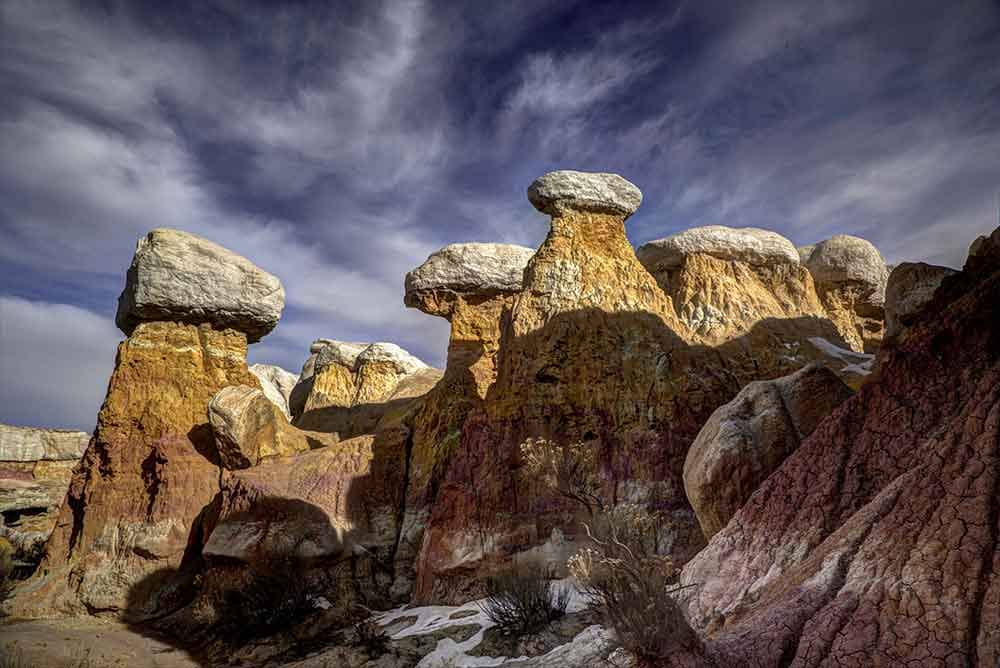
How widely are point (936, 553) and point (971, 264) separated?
3.32 meters

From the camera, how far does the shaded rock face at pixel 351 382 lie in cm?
2025

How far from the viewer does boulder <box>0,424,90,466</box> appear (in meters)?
24.7

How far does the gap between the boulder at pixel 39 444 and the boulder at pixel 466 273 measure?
65.4ft

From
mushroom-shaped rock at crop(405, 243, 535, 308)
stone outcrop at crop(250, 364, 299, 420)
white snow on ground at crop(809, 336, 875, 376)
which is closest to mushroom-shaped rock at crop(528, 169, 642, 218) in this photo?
mushroom-shaped rock at crop(405, 243, 535, 308)

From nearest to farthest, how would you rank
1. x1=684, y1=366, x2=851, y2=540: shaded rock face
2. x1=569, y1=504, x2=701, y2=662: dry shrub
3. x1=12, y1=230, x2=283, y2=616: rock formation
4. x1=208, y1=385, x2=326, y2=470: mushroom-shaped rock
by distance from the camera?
1. x1=569, y1=504, x2=701, y2=662: dry shrub
2. x1=684, y1=366, x2=851, y2=540: shaded rock face
3. x1=12, y1=230, x2=283, y2=616: rock formation
4. x1=208, y1=385, x2=326, y2=470: mushroom-shaped rock

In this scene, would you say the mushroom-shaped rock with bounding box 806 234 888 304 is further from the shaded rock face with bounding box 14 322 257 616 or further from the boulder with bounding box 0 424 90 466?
the boulder with bounding box 0 424 90 466

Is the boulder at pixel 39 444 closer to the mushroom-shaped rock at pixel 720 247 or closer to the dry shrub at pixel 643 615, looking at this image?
the mushroom-shaped rock at pixel 720 247

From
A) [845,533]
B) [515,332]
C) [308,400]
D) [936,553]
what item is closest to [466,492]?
[515,332]

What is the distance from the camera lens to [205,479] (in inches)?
573

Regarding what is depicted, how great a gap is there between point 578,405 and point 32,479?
82.5 ft

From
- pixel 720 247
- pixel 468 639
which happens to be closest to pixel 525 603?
pixel 468 639

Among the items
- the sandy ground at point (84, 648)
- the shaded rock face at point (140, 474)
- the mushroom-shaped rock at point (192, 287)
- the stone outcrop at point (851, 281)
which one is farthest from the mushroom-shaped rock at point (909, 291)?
the mushroom-shaped rock at point (192, 287)

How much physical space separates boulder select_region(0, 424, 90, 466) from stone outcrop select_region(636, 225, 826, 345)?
25643 millimetres

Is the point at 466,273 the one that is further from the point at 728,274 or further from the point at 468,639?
the point at 468,639
